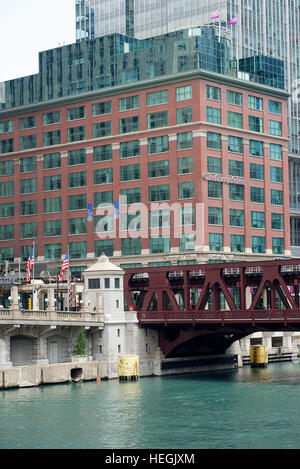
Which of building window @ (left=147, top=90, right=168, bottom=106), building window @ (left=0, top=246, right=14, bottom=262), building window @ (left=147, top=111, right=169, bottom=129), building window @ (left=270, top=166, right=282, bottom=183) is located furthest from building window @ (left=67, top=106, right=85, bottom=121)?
building window @ (left=270, top=166, right=282, bottom=183)

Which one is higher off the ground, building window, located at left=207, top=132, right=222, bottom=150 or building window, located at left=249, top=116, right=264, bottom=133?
building window, located at left=249, top=116, right=264, bottom=133

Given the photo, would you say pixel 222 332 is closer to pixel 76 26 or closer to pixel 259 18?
pixel 259 18

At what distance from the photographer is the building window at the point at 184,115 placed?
452 ft

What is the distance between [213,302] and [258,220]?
39.3 m

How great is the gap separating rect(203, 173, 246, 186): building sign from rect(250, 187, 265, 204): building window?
100.0 inches

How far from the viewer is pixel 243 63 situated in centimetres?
15125

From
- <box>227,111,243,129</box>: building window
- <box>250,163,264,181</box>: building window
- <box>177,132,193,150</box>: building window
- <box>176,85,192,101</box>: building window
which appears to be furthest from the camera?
<box>250,163,264,181</box>: building window

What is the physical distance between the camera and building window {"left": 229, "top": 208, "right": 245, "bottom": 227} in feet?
463

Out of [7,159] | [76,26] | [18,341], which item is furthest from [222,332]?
[76,26]

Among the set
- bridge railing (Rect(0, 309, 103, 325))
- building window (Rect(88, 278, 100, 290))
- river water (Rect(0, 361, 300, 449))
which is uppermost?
building window (Rect(88, 278, 100, 290))

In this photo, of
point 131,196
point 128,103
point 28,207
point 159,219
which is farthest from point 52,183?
point 159,219

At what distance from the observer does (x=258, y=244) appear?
14538 centimetres

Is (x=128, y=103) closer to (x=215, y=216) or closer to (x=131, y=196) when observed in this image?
(x=131, y=196)

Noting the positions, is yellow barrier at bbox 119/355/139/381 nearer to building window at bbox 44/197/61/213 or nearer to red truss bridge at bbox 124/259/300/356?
red truss bridge at bbox 124/259/300/356
